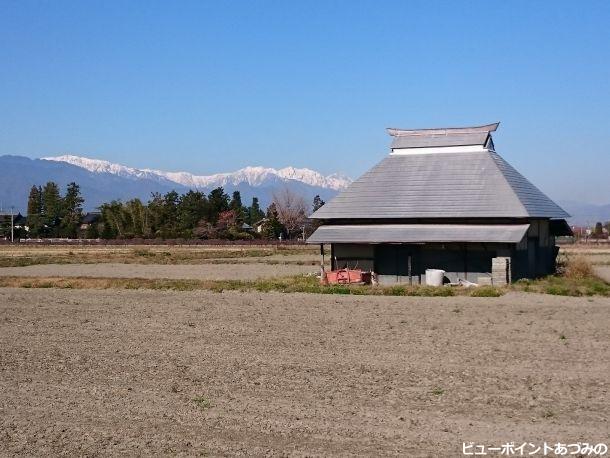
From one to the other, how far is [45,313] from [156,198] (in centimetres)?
7921

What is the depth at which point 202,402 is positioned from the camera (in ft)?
29.2

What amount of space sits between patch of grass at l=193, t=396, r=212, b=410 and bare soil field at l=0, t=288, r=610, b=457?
0.02 m

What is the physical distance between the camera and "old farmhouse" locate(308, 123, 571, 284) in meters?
26.1

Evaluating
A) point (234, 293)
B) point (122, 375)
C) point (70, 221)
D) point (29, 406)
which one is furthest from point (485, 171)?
point (70, 221)

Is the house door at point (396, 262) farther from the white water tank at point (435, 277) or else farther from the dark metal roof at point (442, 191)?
the dark metal roof at point (442, 191)

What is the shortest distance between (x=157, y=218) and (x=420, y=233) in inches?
2630

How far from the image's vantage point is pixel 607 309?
61.4 ft

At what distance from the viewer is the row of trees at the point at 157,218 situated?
85.4 m

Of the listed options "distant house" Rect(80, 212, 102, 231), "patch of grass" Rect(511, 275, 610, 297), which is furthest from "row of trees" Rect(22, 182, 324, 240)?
"patch of grass" Rect(511, 275, 610, 297)

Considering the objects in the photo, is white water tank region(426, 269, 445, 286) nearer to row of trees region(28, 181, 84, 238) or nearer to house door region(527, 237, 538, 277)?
house door region(527, 237, 538, 277)

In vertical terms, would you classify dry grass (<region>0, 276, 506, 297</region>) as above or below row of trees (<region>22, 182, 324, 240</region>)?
below

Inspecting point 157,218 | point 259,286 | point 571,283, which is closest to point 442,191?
point 571,283

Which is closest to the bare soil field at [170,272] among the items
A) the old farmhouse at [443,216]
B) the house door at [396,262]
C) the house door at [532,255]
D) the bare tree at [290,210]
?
the old farmhouse at [443,216]

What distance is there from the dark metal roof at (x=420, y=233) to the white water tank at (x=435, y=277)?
1056 mm
